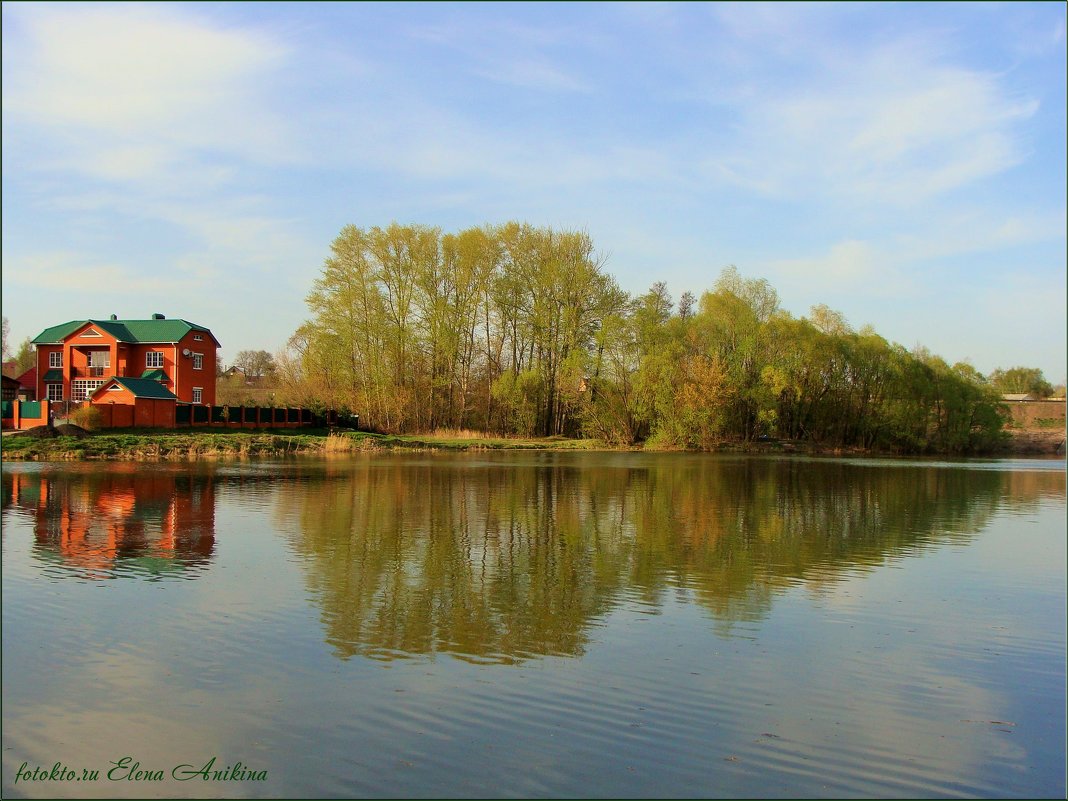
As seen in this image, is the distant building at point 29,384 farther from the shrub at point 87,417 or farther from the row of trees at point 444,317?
the shrub at point 87,417

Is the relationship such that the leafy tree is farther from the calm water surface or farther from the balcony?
the calm water surface

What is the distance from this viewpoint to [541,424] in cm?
6247

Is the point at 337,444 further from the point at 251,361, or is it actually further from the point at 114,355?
the point at 251,361

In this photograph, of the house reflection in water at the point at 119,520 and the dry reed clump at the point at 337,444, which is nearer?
the house reflection in water at the point at 119,520

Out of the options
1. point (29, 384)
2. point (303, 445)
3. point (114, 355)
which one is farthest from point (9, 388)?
point (303, 445)

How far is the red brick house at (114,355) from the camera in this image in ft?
196

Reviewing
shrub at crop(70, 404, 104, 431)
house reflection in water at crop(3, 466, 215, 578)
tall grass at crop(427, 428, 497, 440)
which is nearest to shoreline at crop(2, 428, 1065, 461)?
tall grass at crop(427, 428, 497, 440)

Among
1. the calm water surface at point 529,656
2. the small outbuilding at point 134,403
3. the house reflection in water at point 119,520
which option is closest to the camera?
the calm water surface at point 529,656

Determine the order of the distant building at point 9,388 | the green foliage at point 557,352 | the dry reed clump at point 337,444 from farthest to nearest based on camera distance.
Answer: the distant building at point 9,388
the green foliage at point 557,352
the dry reed clump at point 337,444

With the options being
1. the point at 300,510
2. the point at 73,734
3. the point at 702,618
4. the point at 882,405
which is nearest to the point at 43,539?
the point at 300,510

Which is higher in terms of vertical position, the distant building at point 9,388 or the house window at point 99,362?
the house window at point 99,362

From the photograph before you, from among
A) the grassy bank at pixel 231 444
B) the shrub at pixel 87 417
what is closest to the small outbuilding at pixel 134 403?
the grassy bank at pixel 231 444

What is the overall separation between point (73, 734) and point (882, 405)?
60.6 m

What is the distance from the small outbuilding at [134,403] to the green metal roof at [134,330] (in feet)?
42.9
